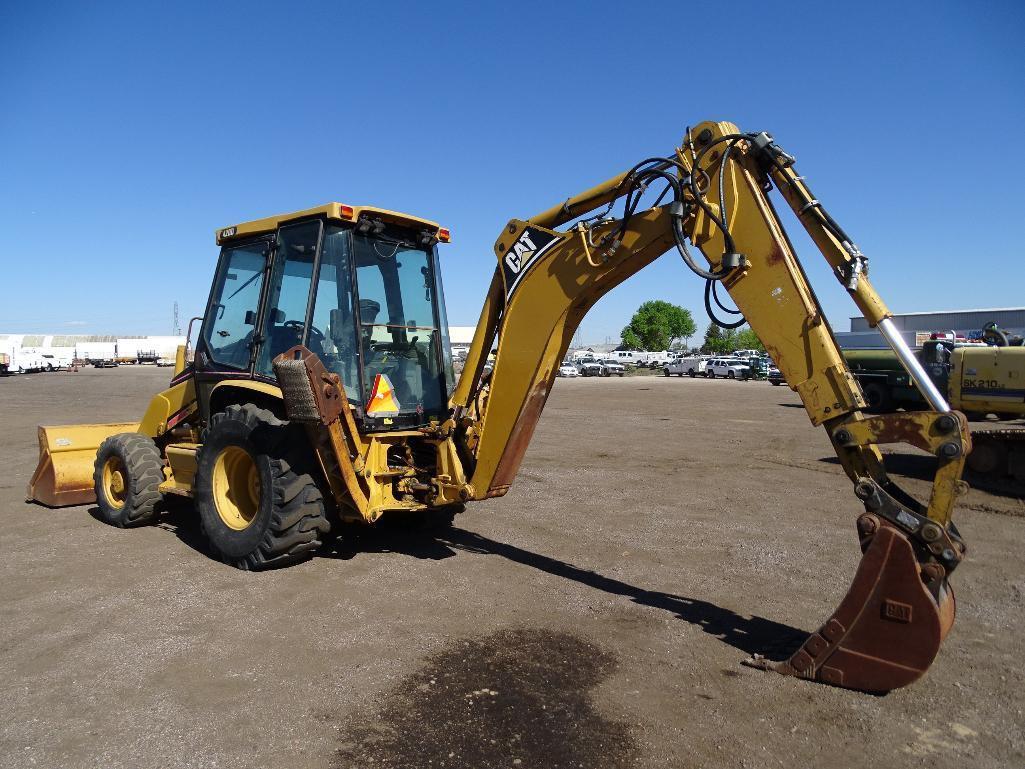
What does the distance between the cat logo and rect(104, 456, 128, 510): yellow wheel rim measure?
4730 millimetres

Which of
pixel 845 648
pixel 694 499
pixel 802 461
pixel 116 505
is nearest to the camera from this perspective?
pixel 845 648

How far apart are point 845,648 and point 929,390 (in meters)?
1.49

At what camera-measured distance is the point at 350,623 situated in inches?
197

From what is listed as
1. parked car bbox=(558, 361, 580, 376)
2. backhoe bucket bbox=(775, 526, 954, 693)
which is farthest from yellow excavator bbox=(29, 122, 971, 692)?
parked car bbox=(558, 361, 580, 376)

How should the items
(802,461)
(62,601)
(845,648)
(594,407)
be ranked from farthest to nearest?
(594,407) → (802,461) → (62,601) → (845,648)

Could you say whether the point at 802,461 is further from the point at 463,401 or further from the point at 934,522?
the point at 934,522

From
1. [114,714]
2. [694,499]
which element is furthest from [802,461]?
[114,714]

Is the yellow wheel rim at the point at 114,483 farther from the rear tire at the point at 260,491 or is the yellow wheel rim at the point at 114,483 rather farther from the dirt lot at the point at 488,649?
the rear tire at the point at 260,491

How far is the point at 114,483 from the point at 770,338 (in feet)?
22.4

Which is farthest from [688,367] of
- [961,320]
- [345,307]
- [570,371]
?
[345,307]

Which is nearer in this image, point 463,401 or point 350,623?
point 350,623

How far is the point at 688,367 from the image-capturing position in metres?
55.4

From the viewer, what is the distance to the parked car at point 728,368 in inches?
1957

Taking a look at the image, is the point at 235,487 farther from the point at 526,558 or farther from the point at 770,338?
the point at 770,338
